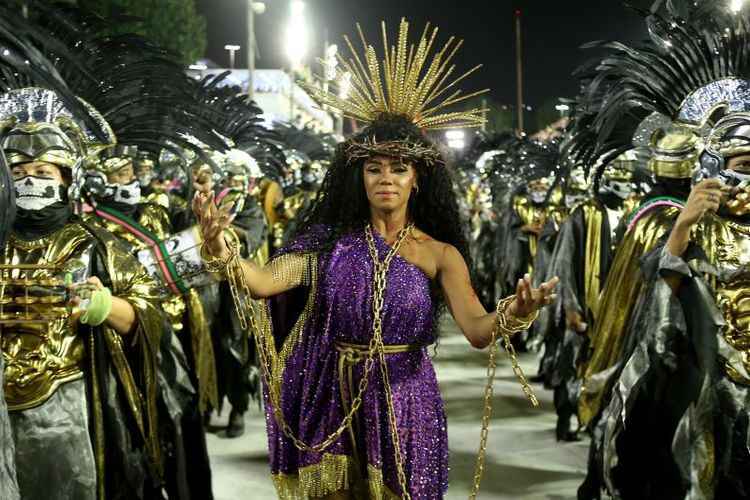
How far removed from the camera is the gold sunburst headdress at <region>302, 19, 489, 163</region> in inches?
163

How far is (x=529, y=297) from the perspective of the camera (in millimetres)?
3590

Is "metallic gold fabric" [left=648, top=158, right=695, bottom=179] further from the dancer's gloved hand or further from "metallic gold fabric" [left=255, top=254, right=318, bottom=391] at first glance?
the dancer's gloved hand

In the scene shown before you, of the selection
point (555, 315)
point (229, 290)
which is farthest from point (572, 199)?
point (229, 290)

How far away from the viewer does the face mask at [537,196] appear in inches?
492

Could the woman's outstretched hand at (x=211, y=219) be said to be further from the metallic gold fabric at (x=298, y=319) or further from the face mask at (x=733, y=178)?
the face mask at (x=733, y=178)

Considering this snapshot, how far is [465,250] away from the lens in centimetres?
436

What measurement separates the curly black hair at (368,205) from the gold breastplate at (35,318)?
110 cm

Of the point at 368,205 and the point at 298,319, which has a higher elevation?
the point at 368,205

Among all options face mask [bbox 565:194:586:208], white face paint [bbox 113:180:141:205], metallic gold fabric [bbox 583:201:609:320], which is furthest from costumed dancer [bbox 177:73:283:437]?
face mask [bbox 565:194:586:208]

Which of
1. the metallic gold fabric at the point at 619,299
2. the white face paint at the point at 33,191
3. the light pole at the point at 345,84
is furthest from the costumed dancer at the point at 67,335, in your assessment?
the metallic gold fabric at the point at 619,299

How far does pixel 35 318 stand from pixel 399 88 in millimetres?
1870

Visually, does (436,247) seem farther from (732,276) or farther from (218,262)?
(732,276)

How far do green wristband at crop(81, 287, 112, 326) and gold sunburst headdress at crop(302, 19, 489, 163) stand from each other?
48.1 inches

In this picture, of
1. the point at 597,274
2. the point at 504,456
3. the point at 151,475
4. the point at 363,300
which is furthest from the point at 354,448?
the point at 597,274
